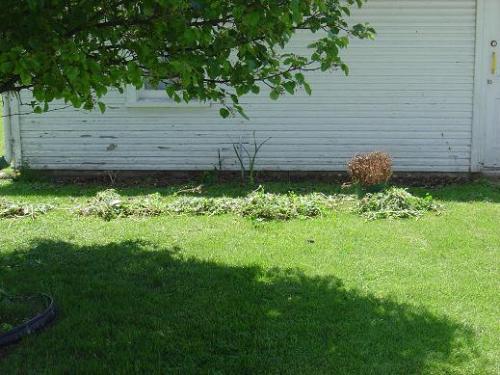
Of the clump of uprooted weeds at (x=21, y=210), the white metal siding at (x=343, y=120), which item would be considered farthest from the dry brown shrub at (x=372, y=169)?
the clump of uprooted weeds at (x=21, y=210)

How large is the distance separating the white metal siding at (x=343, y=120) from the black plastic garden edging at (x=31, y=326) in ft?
21.4

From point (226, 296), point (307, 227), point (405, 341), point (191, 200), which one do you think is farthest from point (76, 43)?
point (191, 200)

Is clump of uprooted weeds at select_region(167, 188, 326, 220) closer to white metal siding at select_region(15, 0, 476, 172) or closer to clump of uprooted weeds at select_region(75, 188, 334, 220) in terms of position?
clump of uprooted weeds at select_region(75, 188, 334, 220)

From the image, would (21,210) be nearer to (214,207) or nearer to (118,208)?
(118,208)

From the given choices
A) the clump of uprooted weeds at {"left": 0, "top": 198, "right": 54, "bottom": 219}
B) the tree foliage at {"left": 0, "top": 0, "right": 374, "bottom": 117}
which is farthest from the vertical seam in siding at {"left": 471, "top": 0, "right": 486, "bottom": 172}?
the tree foliage at {"left": 0, "top": 0, "right": 374, "bottom": 117}

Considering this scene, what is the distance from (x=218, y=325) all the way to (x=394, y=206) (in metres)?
4.15

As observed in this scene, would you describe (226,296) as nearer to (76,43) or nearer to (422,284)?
(422,284)

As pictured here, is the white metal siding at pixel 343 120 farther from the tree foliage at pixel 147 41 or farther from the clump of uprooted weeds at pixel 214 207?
the tree foliage at pixel 147 41

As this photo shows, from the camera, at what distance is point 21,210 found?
815 cm

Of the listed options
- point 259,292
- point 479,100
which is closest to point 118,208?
point 259,292

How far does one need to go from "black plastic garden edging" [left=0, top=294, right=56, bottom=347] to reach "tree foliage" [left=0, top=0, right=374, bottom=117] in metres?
1.49

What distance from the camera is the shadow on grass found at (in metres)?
3.92

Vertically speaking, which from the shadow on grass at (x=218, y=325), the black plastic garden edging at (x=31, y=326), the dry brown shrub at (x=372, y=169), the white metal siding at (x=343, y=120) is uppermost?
the white metal siding at (x=343, y=120)

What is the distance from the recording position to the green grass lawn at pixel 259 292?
3990 mm
